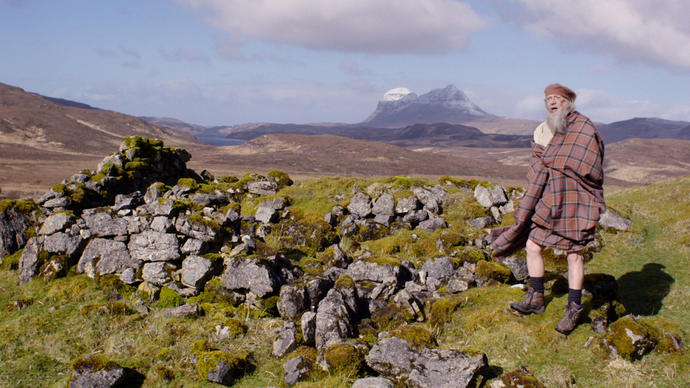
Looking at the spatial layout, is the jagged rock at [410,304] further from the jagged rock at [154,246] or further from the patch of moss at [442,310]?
the jagged rock at [154,246]

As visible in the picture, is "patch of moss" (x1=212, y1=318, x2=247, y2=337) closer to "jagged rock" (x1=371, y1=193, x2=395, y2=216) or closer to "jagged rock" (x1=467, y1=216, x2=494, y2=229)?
"jagged rock" (x1=371, y1=193, x2=395, y2=216)

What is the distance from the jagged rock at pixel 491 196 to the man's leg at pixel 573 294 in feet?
34.1

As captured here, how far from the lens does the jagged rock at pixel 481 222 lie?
16.5 m

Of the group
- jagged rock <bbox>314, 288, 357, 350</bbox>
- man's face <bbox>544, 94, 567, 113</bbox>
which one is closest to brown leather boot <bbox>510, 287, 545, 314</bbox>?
man's face <bbox>544, 94, 567, 113</bbox>

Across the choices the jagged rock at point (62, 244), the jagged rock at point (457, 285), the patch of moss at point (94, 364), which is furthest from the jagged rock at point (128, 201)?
the jagged rock at point (457, 285)

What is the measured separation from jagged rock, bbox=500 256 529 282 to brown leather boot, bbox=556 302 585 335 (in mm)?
3993

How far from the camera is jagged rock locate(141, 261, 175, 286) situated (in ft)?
43.5

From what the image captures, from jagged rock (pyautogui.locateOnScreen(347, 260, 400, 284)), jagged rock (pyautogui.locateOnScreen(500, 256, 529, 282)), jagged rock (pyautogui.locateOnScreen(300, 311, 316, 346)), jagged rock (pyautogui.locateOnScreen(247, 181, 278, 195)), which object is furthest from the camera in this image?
jagged rock (pyautogui.locateOnScreen(247, 181, 278, 195))

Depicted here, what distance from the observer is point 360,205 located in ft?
59.0

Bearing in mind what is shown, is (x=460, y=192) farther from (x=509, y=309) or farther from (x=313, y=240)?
(x=509, y=309)

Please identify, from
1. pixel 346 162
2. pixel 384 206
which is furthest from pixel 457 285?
pixel 346 162

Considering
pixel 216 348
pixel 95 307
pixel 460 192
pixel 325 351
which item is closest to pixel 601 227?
pixel 460 192

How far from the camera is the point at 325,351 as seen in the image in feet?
27.9

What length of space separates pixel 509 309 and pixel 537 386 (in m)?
2.67
